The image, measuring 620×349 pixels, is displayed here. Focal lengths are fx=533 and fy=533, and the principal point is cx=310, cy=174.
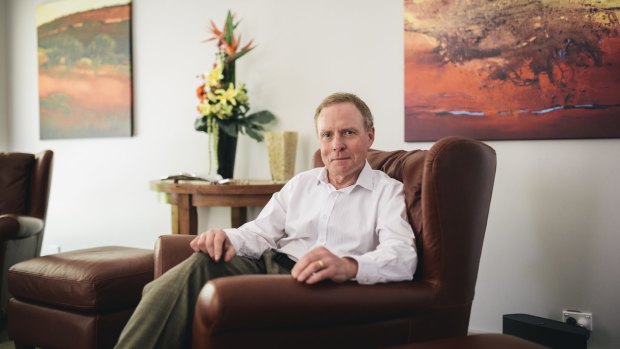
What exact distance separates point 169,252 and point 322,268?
648 mm

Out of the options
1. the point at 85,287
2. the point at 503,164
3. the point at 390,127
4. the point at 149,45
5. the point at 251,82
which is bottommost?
the point at 85,287

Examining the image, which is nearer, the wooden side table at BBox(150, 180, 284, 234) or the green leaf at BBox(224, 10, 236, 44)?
the wooden side table at BBox(150, 180, 284, 234)

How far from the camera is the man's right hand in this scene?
1.54 m

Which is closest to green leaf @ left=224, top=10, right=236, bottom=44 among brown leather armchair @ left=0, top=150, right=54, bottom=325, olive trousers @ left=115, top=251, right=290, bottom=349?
brown leather armchair @ left=0, top=150, right=54, bottom=325

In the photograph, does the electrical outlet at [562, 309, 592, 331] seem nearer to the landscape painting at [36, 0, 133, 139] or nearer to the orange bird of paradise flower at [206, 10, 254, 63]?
the orange bird of paradise flower at [206, 10, 254, 63]

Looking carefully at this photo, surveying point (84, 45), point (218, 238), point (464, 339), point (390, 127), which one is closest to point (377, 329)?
point (464, 339)

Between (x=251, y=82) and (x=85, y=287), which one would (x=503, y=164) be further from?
(x=85, y=287)

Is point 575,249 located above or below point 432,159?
below

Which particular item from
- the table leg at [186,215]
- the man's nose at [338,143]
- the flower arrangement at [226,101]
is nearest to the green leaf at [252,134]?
the flower arrangement at [226,101]

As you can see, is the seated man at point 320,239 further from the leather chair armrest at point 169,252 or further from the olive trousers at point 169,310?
the leather chair armrest at point 169,252

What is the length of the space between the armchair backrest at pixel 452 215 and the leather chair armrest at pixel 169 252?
0.75 metres

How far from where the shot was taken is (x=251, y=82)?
313 cm

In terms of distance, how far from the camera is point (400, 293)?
135cm

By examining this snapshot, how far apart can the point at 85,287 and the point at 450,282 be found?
136 cm
